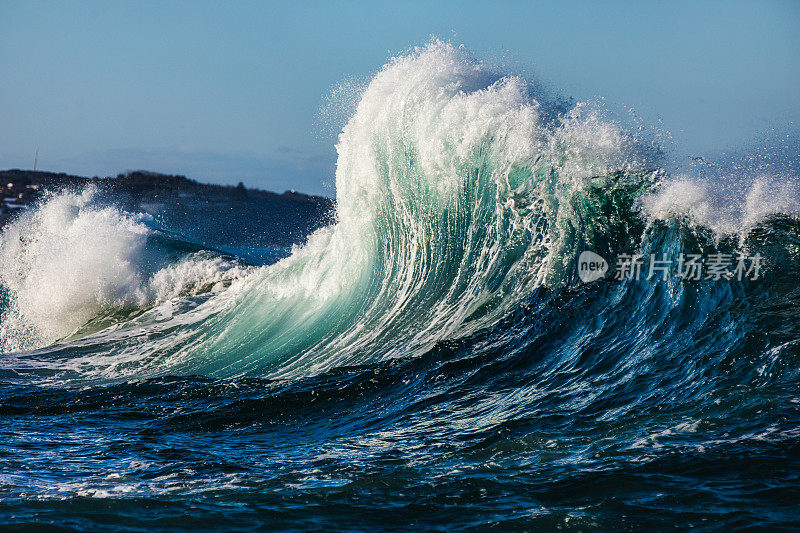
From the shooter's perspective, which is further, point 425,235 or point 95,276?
point 95,276

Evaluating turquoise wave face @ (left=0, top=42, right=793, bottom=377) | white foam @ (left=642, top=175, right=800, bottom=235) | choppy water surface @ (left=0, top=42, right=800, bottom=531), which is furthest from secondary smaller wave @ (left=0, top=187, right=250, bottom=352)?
white foam @ (left=642, top=175, right=800, bottom=235)

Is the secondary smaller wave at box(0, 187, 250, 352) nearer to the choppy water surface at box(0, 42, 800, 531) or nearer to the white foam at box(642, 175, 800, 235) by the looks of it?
the choppy water surface at box(0, 42, 800, 531)

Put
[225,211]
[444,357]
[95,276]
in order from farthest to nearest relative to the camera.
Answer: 1. [225,211]
2. [95,276]
3. [444,357]

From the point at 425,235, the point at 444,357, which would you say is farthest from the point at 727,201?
the point at 425,235

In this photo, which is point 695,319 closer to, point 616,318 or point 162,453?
point 616,318

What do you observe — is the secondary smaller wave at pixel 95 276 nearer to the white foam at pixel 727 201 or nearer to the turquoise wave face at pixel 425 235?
the turquoise wave face at pixel 425 235

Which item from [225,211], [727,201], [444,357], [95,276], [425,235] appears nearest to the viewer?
[444,357]

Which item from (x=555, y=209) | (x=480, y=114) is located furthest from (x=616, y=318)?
(x=480, y=114)

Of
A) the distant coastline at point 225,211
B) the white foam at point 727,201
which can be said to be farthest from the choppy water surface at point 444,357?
the distant coastline at point 225,211

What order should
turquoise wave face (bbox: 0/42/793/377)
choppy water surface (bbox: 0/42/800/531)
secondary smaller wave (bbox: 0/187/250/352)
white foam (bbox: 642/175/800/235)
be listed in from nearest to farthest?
choppy water surface (bbox: 0/42/800/531)
white foam (bbox: 642/175/800/235)
turquoise wave face (bbox: 0/42/793/377)
secondary smaller wave (bbox: 0/187/250/352)

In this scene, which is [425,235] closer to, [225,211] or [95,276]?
[95,276]

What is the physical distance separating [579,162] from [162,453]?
6268 mm

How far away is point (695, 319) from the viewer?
268 inches

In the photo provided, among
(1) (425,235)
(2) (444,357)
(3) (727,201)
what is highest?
(3) (727,201)
